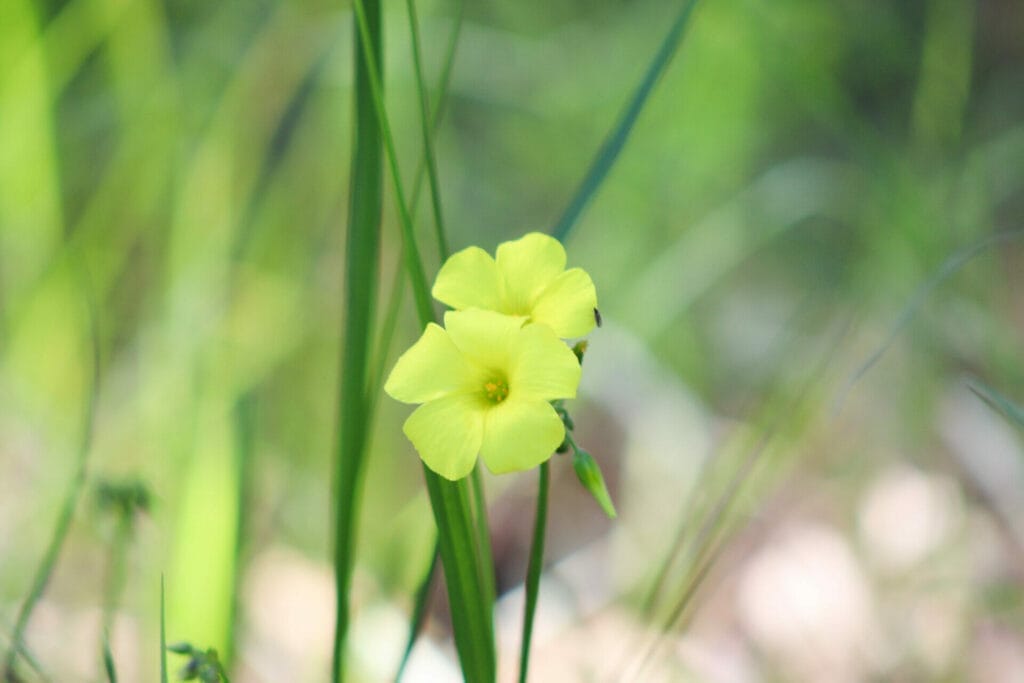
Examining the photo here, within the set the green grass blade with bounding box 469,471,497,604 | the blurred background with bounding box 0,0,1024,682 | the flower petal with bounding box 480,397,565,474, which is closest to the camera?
the flower petal with bounding box 480,397,565,474

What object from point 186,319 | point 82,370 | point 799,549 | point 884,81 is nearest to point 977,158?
point 884,81

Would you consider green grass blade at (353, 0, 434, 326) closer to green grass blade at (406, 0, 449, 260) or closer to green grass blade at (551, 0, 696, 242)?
green grass blade at (406, 0, 449, 260)

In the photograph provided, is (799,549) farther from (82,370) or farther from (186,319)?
(82,370)

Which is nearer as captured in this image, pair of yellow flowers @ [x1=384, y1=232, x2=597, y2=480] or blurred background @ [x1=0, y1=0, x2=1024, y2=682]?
pair of yellow flowers @ [x1=384, y1=232, x2=597, y2=480]

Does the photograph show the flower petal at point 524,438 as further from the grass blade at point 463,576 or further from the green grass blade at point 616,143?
the green grass blade at point 616,143

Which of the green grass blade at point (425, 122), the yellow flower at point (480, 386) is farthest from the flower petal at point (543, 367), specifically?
the green grass blade at point (425, 122)

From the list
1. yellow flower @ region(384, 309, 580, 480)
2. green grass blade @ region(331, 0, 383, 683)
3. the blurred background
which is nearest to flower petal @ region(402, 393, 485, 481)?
yellow flower @ region(384, 309, 580, 480)

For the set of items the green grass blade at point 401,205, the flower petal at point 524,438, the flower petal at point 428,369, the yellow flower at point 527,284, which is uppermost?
the green grass blade at point 401,205

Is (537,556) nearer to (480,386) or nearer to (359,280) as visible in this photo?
(480,386)
